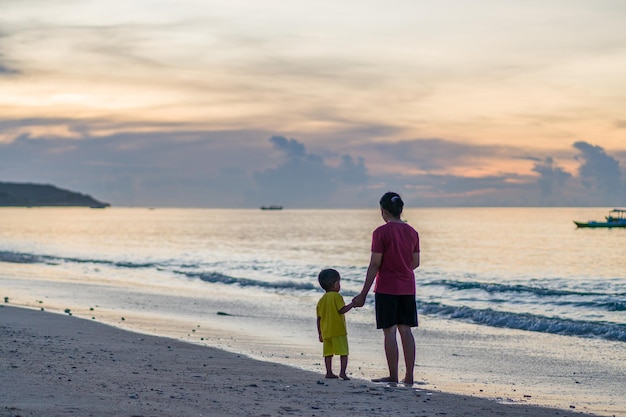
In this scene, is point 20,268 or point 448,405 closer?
point 448,405

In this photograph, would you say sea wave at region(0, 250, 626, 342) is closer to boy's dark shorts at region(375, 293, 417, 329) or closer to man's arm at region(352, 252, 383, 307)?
boy's dark shorts at region(375, 293, 417, 329)

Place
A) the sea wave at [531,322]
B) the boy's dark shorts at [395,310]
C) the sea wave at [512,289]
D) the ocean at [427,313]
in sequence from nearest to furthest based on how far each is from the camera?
the boy's dark shorts at [395,310] < the ocean at [427,313] < the sea wave at [531,322] < the sea wave at [512,289]

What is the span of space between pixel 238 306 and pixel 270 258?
22335mm

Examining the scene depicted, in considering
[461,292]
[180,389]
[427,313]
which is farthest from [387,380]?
[461,292]

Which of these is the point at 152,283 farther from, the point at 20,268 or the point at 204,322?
the point at 204,322

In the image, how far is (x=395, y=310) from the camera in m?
8.36

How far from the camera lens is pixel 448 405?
7398 mm

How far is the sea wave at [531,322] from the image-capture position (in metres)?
14.7

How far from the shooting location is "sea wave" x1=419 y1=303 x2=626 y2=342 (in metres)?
14.7

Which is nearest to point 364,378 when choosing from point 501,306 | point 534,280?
point 501,306

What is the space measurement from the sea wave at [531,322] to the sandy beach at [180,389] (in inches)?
303

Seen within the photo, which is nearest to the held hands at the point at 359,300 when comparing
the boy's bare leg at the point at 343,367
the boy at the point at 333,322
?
the boy at the point at 333,322

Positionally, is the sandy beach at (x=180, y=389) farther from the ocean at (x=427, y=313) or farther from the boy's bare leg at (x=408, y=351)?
the ocean at (x=427, y=313)

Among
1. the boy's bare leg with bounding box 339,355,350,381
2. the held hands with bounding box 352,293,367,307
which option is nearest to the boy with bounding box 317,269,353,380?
the boy's bare leg with bounding box 339,355,350,381
